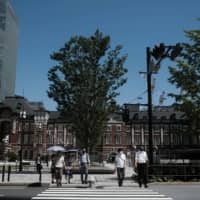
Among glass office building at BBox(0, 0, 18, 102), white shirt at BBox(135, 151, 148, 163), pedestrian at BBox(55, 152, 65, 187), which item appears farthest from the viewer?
glass office building at BBox(0, 0, 18, 102)

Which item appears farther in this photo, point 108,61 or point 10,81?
point 10,81

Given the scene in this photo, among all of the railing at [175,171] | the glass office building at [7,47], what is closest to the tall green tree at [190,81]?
the railing at [175,171]

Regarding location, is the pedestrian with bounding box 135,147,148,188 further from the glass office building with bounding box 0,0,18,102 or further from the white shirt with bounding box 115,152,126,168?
the glass office building with bounding box 0,0,18,102

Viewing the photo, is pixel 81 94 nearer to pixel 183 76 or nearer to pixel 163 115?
pixel 183 76

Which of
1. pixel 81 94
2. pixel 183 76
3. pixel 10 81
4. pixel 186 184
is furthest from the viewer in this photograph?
pixel 10 81

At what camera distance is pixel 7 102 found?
82812mm

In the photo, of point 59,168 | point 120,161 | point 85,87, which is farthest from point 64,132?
point 120,161

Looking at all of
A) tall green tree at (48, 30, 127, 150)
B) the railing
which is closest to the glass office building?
tall green tree at (48, 30, 127, 150)

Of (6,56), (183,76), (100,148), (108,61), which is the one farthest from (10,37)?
(183,76)

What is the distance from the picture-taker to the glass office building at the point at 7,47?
9169 cm

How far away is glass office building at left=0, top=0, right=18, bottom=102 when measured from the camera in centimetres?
9169

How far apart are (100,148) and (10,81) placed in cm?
4397

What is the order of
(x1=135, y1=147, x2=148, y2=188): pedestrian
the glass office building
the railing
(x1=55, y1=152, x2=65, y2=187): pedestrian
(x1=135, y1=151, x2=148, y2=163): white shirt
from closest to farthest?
(x1=135, y1=147, x2=148, y2=188): pedestrian, (x1=135, y1=151, x2=148, y2=163): white shirt, (x1=55, y1=152, x2=65, y2=187): pedestrian, the railing, the glass office building

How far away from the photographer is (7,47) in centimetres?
9488
